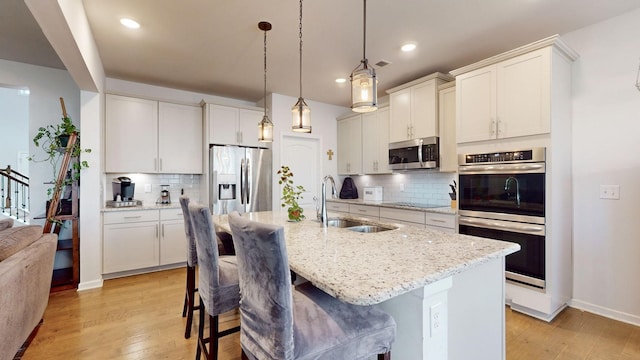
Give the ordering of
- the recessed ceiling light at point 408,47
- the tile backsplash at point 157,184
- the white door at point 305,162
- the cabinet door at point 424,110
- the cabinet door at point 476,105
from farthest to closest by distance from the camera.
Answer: the white door at point 305,162, the tile backsplash at point 157,184, the cabinet door at point 424,110, the recessed ceiling light at point 408,47, the cabinet door at point 476,105

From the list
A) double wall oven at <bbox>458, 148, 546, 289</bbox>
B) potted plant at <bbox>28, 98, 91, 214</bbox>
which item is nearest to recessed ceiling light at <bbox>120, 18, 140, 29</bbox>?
potted plant at <bbox>28, 98, 91, 214</bbox>

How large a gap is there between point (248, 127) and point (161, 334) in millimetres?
2959

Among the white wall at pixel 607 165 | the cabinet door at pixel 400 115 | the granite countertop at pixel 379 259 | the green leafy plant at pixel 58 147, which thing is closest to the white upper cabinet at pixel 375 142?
the cabinet door at pixel 400 115

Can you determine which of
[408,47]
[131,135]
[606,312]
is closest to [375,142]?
[408,47]

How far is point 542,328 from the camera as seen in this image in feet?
7.63

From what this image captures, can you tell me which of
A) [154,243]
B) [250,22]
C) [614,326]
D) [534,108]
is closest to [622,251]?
[614,326]

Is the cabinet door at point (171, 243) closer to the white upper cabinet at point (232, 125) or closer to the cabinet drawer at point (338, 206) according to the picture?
the white upper cabinet at point (232, 125)

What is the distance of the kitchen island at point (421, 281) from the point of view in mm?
986

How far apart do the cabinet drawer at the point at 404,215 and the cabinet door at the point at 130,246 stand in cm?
305

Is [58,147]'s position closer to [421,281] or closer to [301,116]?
[301,116]

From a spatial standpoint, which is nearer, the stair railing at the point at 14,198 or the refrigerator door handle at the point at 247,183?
the refrigerator door handle at the point at 247,183

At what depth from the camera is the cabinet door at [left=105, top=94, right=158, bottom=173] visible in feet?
12.1

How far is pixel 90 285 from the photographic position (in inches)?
126

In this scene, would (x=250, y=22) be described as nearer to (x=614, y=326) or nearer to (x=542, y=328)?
(x=542, y=328)
